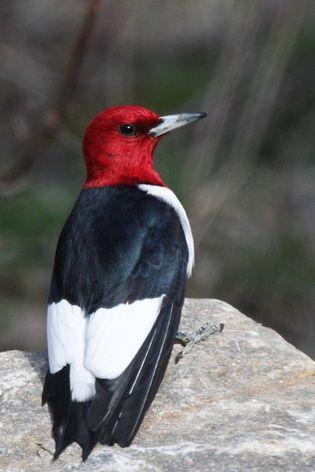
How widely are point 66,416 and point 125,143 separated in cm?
162

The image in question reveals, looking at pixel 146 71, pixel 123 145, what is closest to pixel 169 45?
pixel 146 71

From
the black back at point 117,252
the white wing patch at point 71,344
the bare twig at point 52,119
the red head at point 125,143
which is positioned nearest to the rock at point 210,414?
the white wing patch at point 71,344

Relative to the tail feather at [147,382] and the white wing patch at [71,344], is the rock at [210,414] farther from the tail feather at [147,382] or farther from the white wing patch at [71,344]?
the white wing patch at [71,344]

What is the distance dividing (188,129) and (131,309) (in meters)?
3.60

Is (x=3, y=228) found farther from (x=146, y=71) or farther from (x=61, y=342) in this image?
(x=61, y=342)

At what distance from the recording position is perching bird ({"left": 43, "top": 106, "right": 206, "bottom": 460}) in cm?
442

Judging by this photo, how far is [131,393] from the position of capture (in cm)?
448

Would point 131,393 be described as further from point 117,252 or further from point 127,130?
point 127,130

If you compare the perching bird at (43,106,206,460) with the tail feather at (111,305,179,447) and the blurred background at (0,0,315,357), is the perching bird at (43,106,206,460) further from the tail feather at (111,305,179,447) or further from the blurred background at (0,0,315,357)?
the blurred background at (0,0,315,357)

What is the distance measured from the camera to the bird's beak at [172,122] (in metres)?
5.61

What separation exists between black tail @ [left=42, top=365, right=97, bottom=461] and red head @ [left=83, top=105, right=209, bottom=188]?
124 cm

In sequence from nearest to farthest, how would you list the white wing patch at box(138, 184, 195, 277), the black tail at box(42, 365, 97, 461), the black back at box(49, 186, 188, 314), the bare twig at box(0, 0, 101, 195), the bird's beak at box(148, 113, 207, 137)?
the black tail at box(42, 365, 97, 461) → the black back at box(49, 186, 188, 314) → the white wing patch at box(138, 184, 195, 277) → the bird's beak at box(148, 113, 207, 137) → the bare twig at box(0, 0, 101, 195)

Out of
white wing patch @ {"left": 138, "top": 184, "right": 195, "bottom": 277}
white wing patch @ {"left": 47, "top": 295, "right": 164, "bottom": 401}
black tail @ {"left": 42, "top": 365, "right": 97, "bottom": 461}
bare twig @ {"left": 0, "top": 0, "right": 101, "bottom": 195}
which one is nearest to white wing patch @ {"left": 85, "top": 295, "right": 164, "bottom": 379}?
white wing patch @ {"left": 47, "top": 295, "right": 164, "bottom": 401}

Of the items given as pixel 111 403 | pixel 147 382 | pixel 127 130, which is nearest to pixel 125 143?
pixel 127 130
